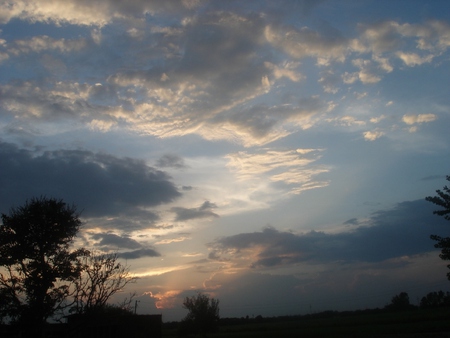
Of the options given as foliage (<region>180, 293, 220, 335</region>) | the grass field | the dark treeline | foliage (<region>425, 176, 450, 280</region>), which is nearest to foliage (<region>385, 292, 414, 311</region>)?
the dark treeline

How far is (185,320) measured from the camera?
7925cm

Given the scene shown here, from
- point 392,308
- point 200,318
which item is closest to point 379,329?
point 200,318

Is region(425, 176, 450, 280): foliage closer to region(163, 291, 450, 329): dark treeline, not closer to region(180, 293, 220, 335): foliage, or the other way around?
region(180, 293, 220, 335): foliage

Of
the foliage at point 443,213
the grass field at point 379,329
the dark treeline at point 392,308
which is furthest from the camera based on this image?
the dark treeline at point 392,308

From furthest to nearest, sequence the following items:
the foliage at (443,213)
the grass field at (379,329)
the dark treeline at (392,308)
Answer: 1. the dark treeline at (392,308)
2. the grass field at (379,329)
3. the foliage at (443,213)

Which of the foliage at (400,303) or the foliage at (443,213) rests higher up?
the foliage at (443,213)

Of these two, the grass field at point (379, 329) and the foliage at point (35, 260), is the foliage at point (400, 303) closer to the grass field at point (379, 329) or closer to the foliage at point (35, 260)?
the grass field at point (379, 329)

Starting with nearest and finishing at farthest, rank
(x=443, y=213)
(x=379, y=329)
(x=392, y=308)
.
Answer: (x=443, y=213), (x=379, y=329), (x=392, y=308)

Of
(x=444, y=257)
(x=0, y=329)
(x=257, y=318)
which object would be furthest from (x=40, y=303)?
(x=257, y=318)

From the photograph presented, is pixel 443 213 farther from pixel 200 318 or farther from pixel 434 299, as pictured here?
pixel 434 299

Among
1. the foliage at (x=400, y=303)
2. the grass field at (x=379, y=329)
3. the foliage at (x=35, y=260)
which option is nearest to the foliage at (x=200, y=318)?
the grass field at (x=379, y=329)

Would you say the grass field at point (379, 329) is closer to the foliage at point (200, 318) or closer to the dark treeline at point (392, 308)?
the foliage at point (200, 318)

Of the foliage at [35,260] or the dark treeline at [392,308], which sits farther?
the dark treeline at [392,308]

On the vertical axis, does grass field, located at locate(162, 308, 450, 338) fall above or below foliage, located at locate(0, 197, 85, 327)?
below
